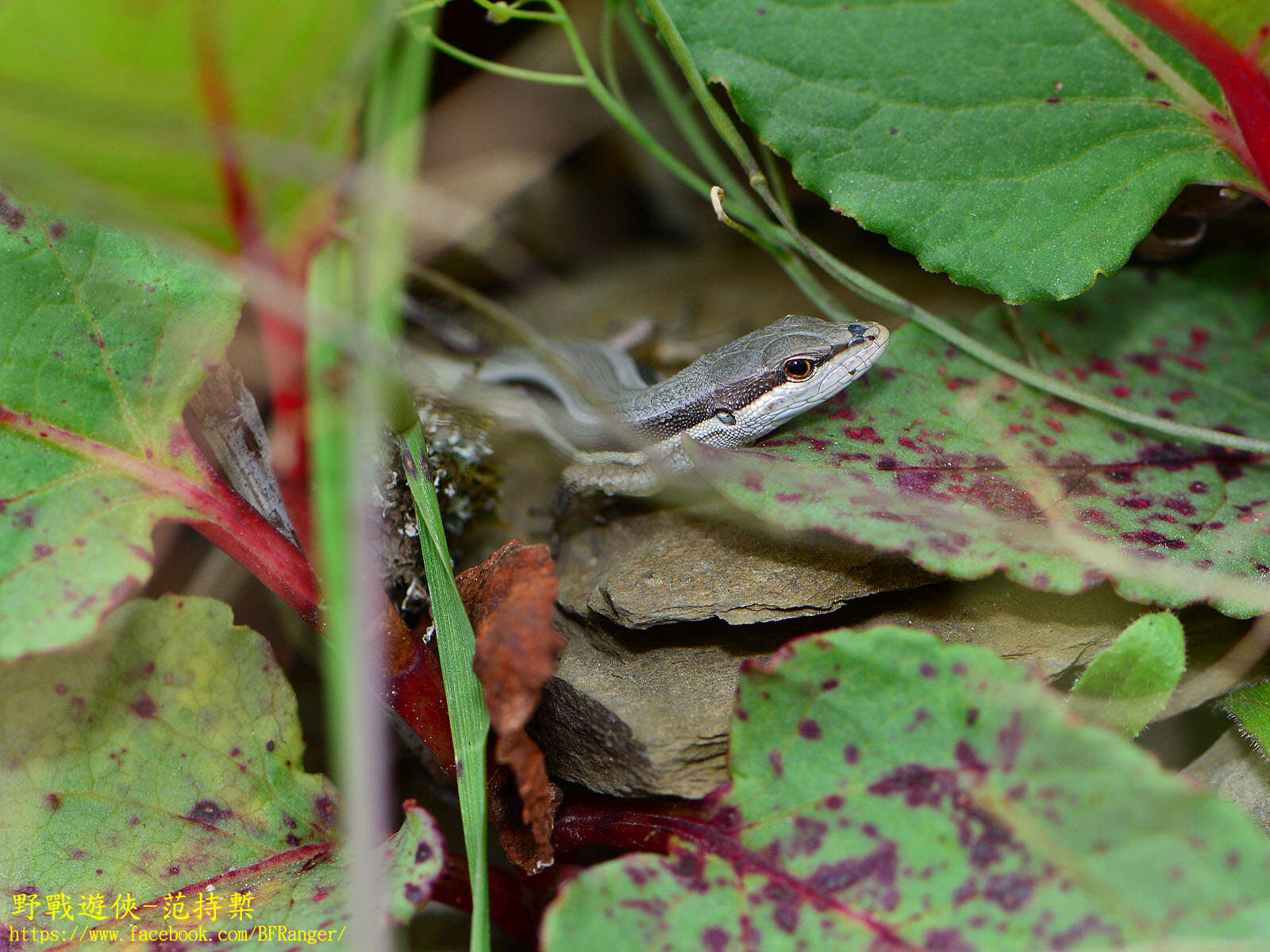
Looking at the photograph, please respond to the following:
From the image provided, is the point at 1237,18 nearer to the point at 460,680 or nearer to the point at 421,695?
the point at 460,680

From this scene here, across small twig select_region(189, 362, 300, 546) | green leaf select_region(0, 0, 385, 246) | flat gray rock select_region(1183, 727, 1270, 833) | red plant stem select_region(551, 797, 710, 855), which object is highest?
green leaf select_region(0, 0, 385, 246)

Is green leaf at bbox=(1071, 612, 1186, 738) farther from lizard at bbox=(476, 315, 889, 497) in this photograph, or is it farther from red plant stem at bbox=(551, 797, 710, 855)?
lizard at bbox=(476, 315, 889, 497)

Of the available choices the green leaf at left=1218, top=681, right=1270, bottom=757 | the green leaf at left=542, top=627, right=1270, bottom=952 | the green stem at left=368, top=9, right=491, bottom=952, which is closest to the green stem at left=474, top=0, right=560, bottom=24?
the green stem at left=368, top=9, right=491, bottom=952

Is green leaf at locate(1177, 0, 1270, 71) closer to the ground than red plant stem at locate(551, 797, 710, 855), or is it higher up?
higher up

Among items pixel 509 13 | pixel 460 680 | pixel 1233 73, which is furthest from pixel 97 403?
pixel 1233 73

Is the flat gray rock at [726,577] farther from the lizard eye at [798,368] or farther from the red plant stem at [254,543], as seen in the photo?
the red plant stem at [254,543]

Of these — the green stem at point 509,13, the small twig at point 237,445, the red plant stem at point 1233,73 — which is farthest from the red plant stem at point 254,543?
the red plant stem at point 1233,73

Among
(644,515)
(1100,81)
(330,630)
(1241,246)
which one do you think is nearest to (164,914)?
(330,630)
